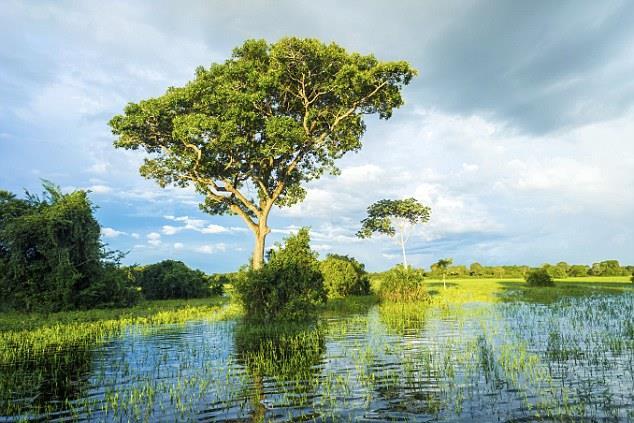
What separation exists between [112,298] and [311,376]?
28876 millimetres

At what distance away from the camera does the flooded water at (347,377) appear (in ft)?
26.1

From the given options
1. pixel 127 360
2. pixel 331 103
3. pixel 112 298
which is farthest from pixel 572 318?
pixel 112 298

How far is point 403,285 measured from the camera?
111ft

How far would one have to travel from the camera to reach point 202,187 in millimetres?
36219

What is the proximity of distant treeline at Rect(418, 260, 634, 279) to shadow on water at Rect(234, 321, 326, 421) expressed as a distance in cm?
4869

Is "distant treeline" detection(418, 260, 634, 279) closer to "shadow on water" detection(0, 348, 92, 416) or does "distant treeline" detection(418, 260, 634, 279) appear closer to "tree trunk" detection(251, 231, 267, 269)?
"tree trunk" detection(251, 231, 267, 269)

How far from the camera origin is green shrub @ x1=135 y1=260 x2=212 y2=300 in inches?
1894

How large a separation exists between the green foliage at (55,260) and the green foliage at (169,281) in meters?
11.7

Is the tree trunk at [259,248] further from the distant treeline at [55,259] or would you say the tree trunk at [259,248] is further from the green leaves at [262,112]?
the distant treeline at [55,259]

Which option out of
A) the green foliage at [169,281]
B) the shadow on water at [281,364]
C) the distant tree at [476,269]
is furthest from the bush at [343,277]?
the distant tree at [476,269]

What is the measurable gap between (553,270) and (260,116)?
65.9 meters

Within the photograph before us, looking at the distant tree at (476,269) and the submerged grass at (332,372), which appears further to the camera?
the distant tree at (476,269)

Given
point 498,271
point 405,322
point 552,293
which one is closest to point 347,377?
point 405,322

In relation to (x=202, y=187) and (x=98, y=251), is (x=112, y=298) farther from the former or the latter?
(x=202, y=187)
